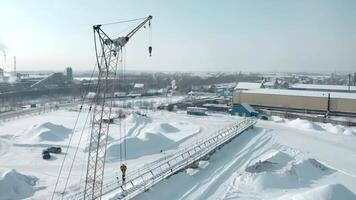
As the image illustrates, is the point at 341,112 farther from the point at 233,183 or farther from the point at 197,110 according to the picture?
the point at 233,183

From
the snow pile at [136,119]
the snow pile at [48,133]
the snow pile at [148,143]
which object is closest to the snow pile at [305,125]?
the snow pile at [148,143]

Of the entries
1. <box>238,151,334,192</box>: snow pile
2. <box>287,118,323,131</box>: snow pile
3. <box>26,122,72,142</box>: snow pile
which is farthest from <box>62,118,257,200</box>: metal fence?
<box>287,118,323,131</box>: snow pile

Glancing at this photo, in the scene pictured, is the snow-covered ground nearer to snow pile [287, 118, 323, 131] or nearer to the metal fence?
snow pile [287, 118, 323, 131]

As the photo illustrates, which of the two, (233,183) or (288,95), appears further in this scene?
(288,95)

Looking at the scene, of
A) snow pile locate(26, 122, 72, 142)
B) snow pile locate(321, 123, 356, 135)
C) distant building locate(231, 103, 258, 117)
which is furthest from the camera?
distant building locate(231, 103, 258, 117)

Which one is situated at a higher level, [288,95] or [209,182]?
[288,95]

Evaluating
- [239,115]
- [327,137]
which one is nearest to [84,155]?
[327,137]

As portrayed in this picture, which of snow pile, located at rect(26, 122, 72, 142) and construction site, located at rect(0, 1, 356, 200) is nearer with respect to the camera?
construction site, located at rect(0, 1, 356, 200)
